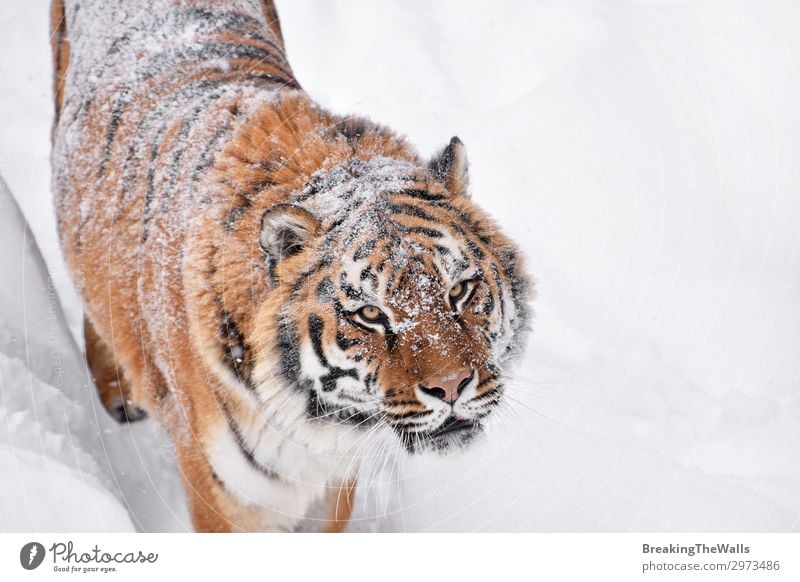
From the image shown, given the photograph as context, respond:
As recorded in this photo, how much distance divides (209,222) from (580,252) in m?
1.12

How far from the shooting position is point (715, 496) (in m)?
1.98

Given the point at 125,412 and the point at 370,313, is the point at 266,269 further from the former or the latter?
the point at 125,412

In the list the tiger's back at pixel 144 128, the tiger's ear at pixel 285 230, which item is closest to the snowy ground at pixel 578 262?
the tiger's back at pixel 144 128

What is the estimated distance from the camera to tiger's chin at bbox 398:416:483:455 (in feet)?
5.28

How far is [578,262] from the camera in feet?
6.98

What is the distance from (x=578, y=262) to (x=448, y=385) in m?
0.83

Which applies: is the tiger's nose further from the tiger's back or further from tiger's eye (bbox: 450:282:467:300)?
the tiger's back

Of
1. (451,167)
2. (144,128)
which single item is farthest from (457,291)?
(144,128)

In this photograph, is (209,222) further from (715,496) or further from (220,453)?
(715,496)

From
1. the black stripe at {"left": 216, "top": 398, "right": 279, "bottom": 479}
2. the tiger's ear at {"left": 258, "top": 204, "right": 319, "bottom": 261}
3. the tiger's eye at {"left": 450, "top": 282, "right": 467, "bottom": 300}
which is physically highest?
the tiger's ear at {"left": 258, "top": 204, "right": 319, "bottom": 261}

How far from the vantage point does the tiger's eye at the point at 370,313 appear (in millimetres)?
1498

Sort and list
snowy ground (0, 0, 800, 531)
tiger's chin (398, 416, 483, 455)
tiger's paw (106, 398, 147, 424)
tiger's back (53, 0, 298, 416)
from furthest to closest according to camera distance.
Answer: tiger's paw (106, 398, 147, 424) < snowy ground (0, 0, 800, 531) < tiger's back (53, 0, 298, 416) < tiger's chin (398, 416, 483, 455)

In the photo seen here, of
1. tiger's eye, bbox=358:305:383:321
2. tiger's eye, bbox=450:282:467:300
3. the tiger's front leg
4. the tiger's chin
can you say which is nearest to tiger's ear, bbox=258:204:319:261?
tiger's eye, bbox=358:305:383:321
